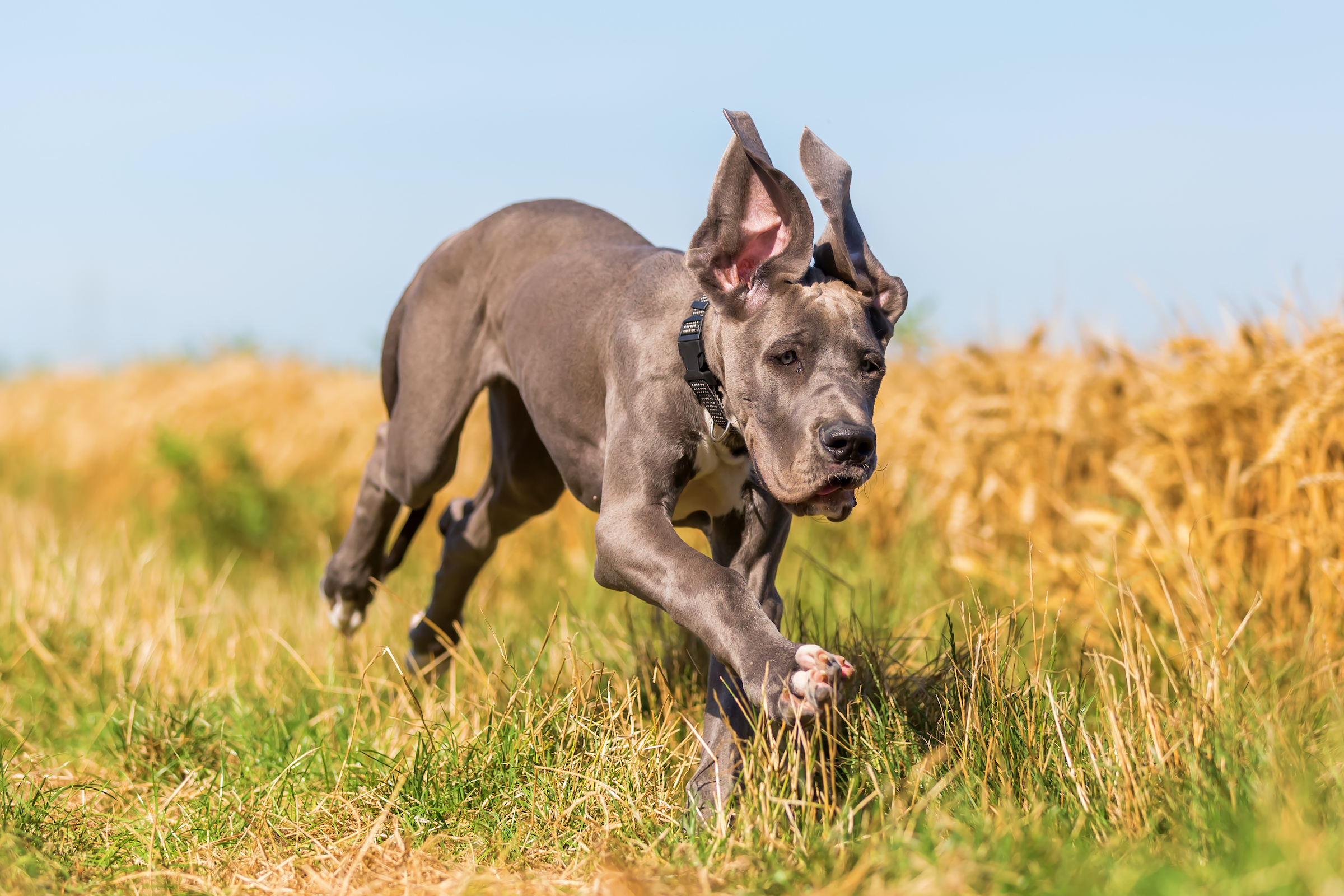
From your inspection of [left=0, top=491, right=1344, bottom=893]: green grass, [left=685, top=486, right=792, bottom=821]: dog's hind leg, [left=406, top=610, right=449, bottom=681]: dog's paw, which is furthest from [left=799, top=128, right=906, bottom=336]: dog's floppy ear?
[left=406, top=610, right=449, bottom=681]: dog's paw

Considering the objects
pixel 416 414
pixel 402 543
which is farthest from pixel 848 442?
pixel 402 543

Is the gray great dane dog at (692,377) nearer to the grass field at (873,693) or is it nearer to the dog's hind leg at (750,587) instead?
the dog's hind leg at (750,587)

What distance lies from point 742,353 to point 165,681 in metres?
3.23

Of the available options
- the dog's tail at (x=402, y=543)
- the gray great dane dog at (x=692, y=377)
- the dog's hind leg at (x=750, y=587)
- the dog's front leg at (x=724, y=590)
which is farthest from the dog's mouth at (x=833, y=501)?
the dog's tail at (x=402, y=543)

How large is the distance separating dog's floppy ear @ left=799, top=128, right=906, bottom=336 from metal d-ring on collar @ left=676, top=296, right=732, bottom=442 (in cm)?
39

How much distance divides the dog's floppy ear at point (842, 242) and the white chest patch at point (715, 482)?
574 mm

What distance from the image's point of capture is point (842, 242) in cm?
334

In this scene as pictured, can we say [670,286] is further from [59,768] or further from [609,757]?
[59,768]

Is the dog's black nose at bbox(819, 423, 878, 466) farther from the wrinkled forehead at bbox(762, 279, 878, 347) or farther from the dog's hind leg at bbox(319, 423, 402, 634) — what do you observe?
the dog's hind leg at bbox(319, 423, 402, 634)

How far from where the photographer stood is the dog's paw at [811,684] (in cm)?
280

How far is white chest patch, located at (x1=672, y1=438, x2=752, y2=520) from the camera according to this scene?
359 cm

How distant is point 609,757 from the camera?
3.62m

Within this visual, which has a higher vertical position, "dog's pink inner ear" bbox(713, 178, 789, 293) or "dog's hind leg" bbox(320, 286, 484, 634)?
"dog's pink inner ear" bbox(713, 178, 789, 293)

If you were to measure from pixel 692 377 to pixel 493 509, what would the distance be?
1.93 meters
